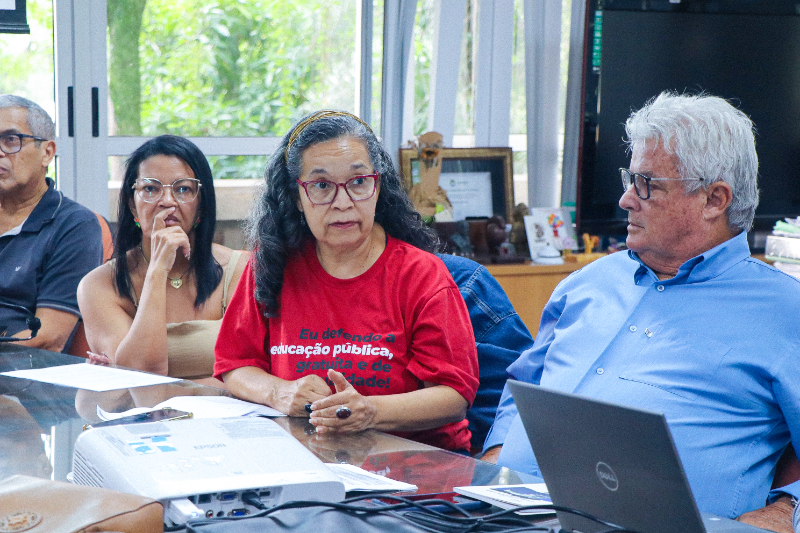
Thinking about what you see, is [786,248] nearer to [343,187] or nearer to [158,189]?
[343,187]

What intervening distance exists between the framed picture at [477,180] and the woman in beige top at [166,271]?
1.52 meters

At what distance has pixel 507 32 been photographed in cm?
423

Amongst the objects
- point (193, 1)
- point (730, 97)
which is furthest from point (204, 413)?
point (730, 97)

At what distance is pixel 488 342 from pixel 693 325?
1.67 feet

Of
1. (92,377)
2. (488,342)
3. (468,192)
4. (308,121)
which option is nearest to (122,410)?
(92,377)

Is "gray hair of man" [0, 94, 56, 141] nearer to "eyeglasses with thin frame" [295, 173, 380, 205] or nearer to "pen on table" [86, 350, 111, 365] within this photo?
"pen on table" [86, 350, 111, 365]

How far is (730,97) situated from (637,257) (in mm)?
2815

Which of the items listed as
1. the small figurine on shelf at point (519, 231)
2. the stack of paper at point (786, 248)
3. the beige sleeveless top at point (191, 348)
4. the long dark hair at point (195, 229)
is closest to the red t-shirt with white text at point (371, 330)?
the beige sleeveless top at point (191, 348)

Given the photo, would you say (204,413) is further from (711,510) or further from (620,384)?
(711,510)

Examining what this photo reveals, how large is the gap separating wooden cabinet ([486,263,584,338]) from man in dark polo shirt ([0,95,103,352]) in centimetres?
175

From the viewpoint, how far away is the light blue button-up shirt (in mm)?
1483

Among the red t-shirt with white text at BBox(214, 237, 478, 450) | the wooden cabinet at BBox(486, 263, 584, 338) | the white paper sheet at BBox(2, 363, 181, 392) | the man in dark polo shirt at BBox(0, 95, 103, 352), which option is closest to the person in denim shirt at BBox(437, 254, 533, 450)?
the red t-shirt with white text at BBox(214, 237, 478, 450)

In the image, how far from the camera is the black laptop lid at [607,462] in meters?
0.85

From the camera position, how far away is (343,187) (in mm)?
1777
